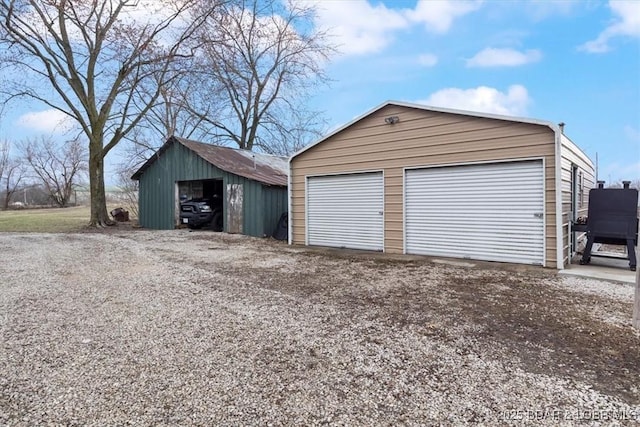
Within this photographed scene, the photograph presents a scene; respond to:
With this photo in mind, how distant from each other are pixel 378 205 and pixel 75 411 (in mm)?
6879

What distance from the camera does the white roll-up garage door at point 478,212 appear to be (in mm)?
6328

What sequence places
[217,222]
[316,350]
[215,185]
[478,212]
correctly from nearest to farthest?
1. [316,350]
2. [478,212]
3. [217,222]
4. [215,185]

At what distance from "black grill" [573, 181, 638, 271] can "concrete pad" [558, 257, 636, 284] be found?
0.27 metres

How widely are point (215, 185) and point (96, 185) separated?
4.44m

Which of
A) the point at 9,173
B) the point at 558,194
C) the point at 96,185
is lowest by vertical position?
the point at 558,194

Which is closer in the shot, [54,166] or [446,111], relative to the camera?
[446,111]

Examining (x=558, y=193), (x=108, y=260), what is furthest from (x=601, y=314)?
(x=108, y=260)

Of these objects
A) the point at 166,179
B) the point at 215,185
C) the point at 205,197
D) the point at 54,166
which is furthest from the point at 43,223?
the point at 54,166

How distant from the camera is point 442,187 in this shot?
7.36 m

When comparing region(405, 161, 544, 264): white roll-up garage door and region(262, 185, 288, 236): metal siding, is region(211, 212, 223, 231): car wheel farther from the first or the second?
region(405, 161, 544, 264): white roll-up garage door

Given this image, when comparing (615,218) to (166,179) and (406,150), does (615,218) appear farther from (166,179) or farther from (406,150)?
(166,179)

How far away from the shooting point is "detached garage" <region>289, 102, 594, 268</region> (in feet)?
20.4

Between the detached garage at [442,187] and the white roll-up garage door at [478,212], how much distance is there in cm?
2

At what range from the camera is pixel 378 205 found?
8227 mm
